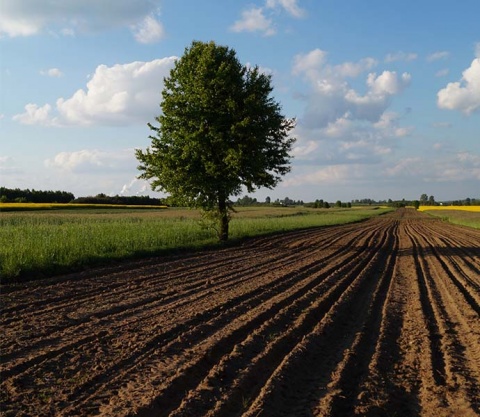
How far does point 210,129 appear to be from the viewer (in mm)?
20625

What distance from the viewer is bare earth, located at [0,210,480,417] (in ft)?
16.0

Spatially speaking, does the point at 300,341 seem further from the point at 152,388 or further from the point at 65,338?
the point at 65,338

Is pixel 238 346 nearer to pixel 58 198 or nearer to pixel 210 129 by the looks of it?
pixel 210 129

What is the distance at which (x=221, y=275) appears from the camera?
1273cm

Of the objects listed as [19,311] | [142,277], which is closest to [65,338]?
[19,311]

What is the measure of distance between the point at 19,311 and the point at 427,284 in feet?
32.3

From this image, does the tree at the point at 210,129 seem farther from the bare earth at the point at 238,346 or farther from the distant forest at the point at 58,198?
the distant forest at the point at 58,198

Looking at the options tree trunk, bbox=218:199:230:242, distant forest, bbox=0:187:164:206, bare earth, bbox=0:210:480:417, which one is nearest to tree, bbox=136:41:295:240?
tree trunk, bbox=218:199:230:242

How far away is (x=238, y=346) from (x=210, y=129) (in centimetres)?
1523

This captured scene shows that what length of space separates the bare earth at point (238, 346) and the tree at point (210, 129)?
9058mm

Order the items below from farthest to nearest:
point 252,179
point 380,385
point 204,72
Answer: point 252,179 < point 204,72 < point 380,385

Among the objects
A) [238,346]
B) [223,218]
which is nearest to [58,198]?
[223,218]

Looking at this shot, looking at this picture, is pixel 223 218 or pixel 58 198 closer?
pixel 223 218

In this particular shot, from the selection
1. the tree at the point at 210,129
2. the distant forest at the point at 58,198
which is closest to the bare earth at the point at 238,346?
the tree at the point at 210,129
